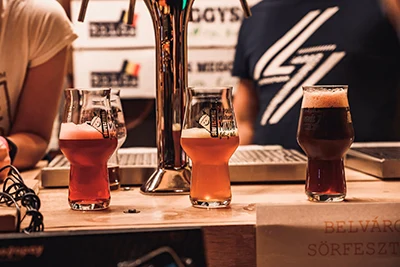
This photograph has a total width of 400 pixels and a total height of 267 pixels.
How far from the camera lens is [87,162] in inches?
40.0

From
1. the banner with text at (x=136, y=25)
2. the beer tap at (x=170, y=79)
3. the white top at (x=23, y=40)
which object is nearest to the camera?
the beer tap at (x=170, y=79)

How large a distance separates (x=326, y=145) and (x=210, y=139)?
0.64 ft

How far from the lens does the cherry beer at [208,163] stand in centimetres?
100

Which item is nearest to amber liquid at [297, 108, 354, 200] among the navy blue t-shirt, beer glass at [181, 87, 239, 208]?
beer glass at [181, 87, 239, 208]

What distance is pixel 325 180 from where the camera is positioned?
1058 millimetres

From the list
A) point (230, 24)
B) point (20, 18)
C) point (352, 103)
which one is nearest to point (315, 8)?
point (352, 103)

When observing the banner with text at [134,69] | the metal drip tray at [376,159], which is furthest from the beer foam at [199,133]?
the banner with text at [134,69]

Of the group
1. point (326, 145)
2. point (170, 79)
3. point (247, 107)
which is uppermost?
point (170, 79)

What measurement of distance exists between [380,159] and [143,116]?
2.34 metres

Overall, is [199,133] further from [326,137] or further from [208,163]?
[326,137]

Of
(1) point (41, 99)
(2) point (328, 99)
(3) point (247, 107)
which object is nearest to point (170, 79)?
(2) point (328, 99)

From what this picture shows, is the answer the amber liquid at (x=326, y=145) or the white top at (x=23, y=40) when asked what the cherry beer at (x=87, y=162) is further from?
the white top at (x=23, y=40)

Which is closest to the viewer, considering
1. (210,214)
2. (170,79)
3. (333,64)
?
(210,214)

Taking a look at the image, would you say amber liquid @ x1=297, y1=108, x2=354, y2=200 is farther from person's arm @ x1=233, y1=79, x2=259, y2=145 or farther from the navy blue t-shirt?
person's arm @ x1=233, y1=79, x2=259, y2=145
